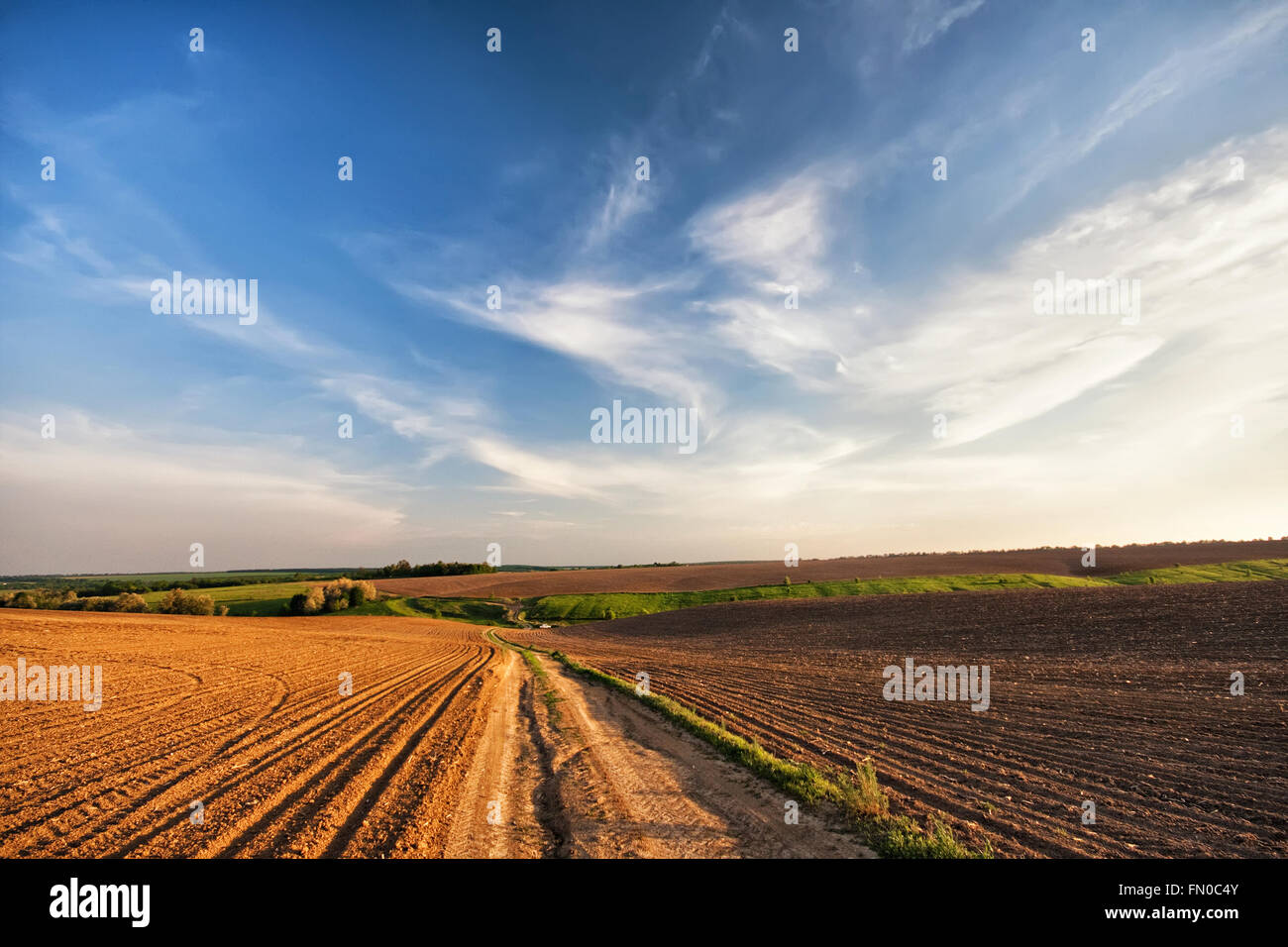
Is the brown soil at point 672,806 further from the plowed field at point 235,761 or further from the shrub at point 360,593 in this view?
the shrub at point 360,593

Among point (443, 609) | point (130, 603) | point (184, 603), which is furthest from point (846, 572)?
point (130, 603)

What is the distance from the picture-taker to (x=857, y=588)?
2931 inches

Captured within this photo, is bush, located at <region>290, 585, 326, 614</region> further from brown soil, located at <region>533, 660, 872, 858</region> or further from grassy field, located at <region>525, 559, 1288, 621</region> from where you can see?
brown soil, located at <region>533, 660, 872, 858</region>

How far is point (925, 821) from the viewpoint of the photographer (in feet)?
25.3

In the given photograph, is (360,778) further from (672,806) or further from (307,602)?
(307,602)

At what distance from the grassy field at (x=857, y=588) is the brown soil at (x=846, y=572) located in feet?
13.0

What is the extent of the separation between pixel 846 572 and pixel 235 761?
297 ft

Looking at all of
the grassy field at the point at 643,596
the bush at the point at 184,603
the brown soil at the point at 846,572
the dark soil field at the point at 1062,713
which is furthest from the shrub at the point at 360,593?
the dark soil field at the point at 1062,713

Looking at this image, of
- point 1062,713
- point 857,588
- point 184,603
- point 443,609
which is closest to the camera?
point 1062,713

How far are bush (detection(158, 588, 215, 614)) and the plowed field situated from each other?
42569 millimetres

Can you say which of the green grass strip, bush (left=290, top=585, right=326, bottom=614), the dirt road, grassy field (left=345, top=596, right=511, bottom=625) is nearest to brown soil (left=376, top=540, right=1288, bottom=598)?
grassy field (left=345, top=596, right=511, bottom=625)

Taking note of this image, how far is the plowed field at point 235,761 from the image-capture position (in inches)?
270
